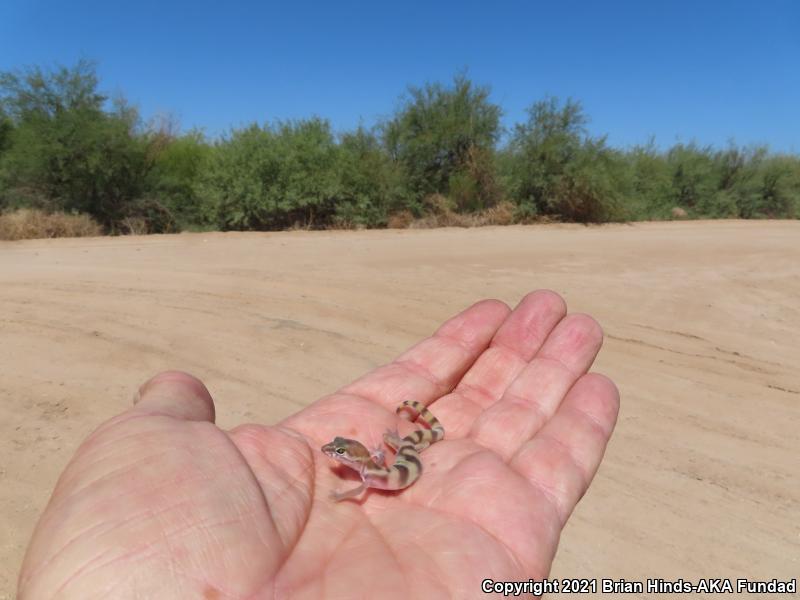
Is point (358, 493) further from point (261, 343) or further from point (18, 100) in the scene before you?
point (18, 100)

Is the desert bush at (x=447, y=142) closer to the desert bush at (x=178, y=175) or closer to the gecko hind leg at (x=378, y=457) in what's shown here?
the desert bush at (x=178, y=175)

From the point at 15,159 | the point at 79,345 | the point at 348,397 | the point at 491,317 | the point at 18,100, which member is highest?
the point at 18,100

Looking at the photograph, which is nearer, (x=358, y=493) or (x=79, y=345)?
(x=358, y=493)

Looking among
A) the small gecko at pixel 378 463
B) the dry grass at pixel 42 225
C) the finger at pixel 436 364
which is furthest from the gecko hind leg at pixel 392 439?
the dry grass at pixel 42 225

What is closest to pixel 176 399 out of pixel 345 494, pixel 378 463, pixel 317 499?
pixel 317 499

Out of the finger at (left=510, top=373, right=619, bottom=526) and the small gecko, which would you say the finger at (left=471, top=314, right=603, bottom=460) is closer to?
the finger at (left=510, top=373, right=619, bottom=526)

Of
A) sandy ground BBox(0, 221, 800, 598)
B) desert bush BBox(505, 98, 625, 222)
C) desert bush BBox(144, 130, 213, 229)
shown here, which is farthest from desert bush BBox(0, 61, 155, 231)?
desert bush BBox(505, 98, 625, 222)

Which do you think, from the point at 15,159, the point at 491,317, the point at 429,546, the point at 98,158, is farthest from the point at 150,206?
the point at 429,546
